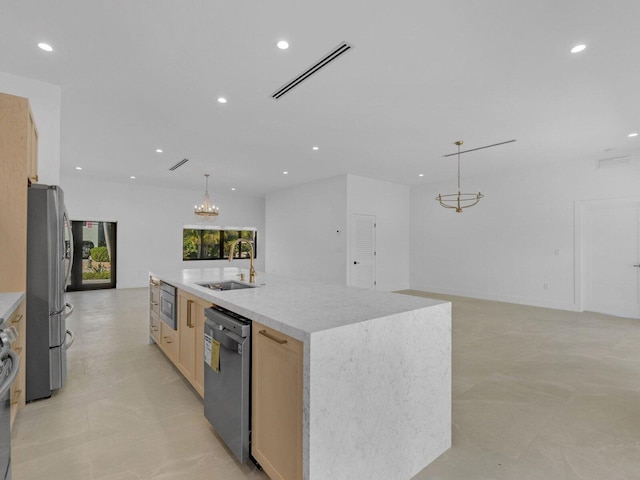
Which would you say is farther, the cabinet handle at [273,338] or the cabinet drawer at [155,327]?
the cabinet drawer at [155,327]

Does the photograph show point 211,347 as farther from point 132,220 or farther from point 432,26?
point 132,220

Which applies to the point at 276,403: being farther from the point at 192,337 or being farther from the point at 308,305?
the point at 192,337

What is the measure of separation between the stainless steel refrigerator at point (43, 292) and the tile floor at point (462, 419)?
206 millimetres

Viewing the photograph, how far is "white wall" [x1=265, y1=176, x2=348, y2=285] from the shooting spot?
760cm

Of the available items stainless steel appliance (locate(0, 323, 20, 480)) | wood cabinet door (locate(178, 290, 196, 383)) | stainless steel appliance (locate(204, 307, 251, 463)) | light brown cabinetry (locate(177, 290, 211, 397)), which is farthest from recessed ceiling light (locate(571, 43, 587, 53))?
stainless steel appliance (locate(0, 323, 20, 480))

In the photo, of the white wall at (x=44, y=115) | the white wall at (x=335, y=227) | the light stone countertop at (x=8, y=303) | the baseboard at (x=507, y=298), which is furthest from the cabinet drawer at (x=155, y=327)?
the baseboard at (x=507, y=298)

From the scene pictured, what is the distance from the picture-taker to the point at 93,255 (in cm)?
841

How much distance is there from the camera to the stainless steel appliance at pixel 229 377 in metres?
1.74

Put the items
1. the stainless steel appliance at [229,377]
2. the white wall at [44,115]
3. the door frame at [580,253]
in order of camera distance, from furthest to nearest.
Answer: the door frame at [580,253], the white wall at [44,115], the stainless steel appliance at [229,377]

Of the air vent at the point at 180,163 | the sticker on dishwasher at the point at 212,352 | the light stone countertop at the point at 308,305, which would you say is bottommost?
the sticker on dishwasher at the point at 212,352

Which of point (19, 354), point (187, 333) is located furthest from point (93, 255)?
point (187, 333)

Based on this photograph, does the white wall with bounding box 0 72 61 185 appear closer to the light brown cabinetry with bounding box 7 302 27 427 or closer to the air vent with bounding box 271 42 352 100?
the light brown cabinetry with bounding box 7 302 27 427

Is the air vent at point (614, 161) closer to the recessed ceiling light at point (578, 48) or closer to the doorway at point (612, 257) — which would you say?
the doorway at point (612, 257)

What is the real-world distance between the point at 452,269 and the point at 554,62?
5852 mm
